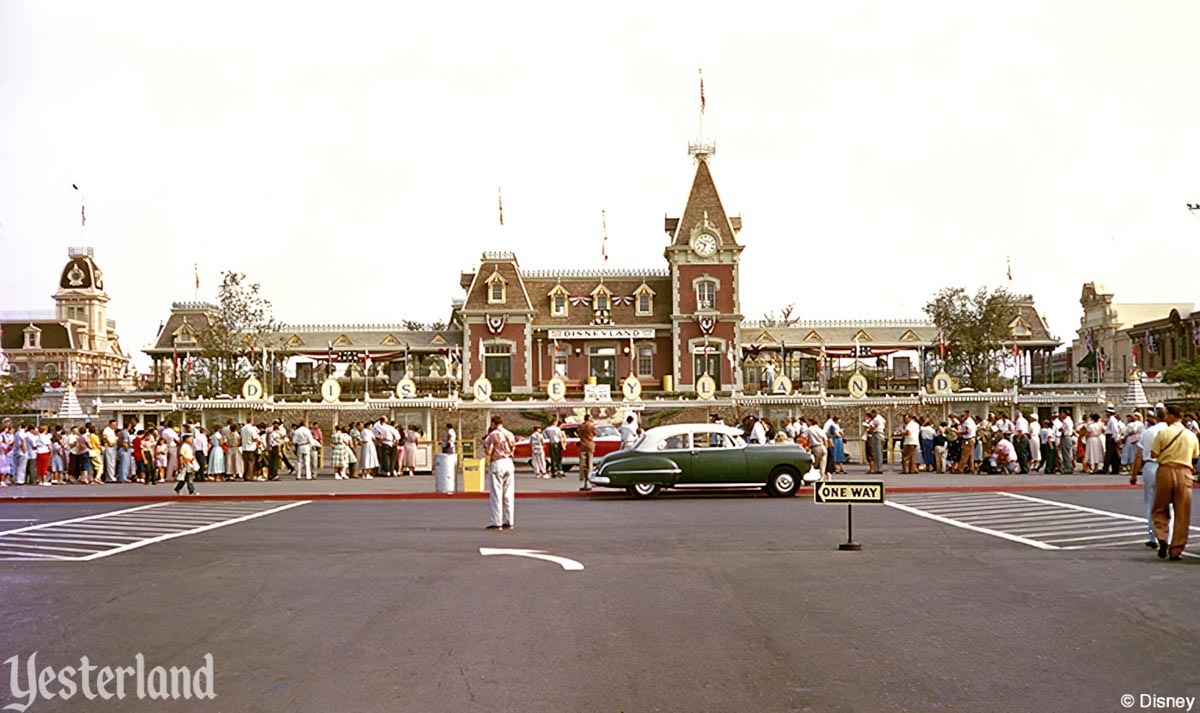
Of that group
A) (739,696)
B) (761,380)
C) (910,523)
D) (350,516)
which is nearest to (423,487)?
(350,516)

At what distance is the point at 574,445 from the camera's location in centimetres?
3325

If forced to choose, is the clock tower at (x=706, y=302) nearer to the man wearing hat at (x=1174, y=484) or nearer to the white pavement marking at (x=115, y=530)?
the white pavement marking at (x=115, y=530)

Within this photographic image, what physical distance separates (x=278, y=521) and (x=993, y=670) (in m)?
13.7

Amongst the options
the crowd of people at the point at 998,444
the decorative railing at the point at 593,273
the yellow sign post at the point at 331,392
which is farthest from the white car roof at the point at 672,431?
the decorative railing at the point at 593,273

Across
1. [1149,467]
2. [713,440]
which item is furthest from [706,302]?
[1149,467]

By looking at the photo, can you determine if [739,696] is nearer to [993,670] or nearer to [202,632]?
[993,670]

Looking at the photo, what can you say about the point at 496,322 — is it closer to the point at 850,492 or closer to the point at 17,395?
the point at 17,395

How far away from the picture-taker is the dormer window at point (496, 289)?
6294 centimetres

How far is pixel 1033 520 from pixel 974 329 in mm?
44346

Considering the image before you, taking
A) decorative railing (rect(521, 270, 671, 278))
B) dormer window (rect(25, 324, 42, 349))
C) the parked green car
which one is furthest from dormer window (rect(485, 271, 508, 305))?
dormer window (rect(25, 324, 42, 349))

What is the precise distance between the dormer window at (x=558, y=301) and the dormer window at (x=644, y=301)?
443 centimetres

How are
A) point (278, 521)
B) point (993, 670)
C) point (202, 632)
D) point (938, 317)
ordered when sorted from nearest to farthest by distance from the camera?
A: point (993, 670), point (202, 632), point (278, 521), point (938, 317)

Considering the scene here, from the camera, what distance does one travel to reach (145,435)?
29.3m

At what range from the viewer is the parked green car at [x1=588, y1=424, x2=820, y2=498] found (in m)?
21.9
